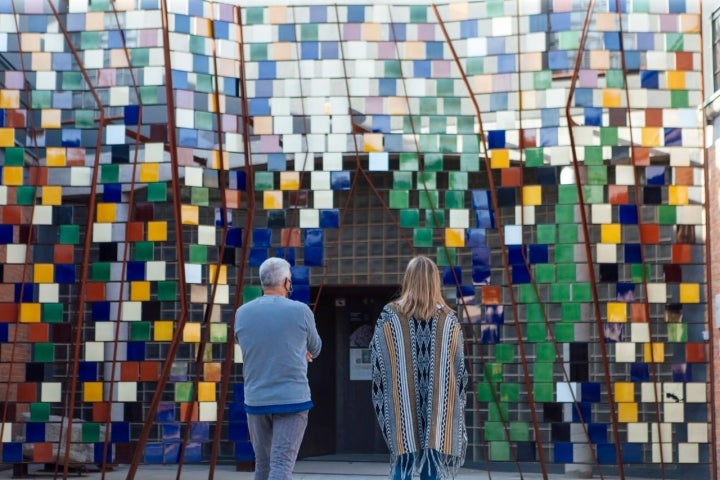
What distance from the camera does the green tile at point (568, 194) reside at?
842 cm

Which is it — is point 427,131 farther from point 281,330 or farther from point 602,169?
point 281,330

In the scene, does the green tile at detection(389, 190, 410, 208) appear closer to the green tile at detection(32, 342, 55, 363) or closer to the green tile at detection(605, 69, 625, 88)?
the green tile at detection(605, 69, 625, 88)

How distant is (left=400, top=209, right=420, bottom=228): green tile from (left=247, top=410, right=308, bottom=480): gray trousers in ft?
9.33

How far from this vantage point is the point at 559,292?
838cm

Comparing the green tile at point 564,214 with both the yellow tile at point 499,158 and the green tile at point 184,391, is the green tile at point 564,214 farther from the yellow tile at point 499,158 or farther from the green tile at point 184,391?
the green tile at point 184,391

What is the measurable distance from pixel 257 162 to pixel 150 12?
1.39m

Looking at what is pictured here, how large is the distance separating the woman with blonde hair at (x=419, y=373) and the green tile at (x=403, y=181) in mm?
2921

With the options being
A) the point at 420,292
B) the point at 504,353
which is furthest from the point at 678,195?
the point at 420,292

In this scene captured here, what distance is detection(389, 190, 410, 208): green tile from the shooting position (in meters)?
8.43

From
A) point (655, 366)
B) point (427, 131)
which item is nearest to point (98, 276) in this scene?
point (427, 131)

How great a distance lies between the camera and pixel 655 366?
27.2ft

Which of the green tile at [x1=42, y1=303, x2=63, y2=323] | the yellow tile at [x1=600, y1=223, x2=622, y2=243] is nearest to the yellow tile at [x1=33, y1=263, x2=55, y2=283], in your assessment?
the green tile at [x1=42, y1=303, x2=63, y2=323]

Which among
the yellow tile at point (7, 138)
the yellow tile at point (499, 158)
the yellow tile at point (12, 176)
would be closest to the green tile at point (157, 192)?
the yellow tile at point (12, 176)

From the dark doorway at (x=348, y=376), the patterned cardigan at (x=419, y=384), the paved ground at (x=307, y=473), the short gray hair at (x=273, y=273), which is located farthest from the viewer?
the dark doorway at (x=348, y=376)
